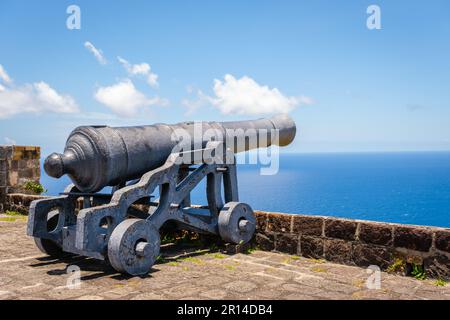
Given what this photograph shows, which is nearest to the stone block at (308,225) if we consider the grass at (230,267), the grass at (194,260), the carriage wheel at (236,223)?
the carriage wheel at (236,223)

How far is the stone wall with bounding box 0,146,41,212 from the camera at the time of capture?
11.3 metres

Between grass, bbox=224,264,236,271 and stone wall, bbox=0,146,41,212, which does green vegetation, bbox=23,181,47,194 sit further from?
grass, bbox=224,264,236,271

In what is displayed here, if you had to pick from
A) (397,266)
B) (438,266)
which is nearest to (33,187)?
(397,266)

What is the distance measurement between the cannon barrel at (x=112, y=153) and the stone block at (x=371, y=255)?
7.85ft

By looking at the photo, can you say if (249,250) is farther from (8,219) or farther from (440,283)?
(8,219)

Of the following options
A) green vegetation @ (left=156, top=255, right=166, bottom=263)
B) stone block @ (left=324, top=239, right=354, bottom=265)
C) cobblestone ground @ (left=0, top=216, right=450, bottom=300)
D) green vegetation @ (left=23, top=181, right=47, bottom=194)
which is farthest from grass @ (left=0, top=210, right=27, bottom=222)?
stone block @ (left=324, top=239, right=354, bottom=265)

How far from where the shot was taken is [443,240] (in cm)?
532

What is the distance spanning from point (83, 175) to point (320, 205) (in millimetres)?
95323

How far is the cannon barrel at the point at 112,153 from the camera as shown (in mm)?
5508

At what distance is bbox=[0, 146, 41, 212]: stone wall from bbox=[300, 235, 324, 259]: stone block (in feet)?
24.8

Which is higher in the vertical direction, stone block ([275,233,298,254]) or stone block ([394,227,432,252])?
stone block ([394,227,432,252])

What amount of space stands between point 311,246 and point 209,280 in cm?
182
